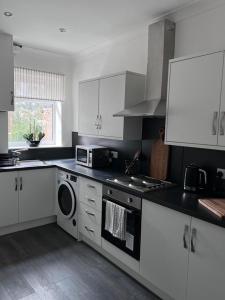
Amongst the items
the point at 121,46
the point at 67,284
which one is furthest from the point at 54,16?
the point at 67,284

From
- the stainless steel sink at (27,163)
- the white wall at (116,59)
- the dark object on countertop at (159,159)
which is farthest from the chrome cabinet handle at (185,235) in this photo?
the stainless steel sink at (27,163)

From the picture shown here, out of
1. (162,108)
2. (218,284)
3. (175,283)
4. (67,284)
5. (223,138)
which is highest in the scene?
(162,108)

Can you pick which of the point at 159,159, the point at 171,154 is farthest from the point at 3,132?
the point at 171,154

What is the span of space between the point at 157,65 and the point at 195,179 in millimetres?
1207

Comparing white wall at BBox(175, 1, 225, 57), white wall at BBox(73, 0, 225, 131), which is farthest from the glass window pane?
white wall at BBox(175, 1, 225, 57)

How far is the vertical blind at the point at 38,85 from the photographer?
3.51 meters

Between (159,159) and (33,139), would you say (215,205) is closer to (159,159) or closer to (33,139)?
(159,159)

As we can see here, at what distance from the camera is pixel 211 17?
2.18 metres

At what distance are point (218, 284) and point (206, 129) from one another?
1074mm

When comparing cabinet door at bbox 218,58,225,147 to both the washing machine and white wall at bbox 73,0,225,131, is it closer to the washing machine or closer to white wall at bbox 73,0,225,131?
white wall at bbox 73,0,225,131

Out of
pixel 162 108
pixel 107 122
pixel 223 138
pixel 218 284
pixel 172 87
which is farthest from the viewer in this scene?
pixel 107 122

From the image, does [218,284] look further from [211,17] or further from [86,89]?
[86,89]

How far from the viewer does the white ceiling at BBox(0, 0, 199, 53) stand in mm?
2246

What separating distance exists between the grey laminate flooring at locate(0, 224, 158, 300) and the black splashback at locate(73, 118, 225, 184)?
1.08m
